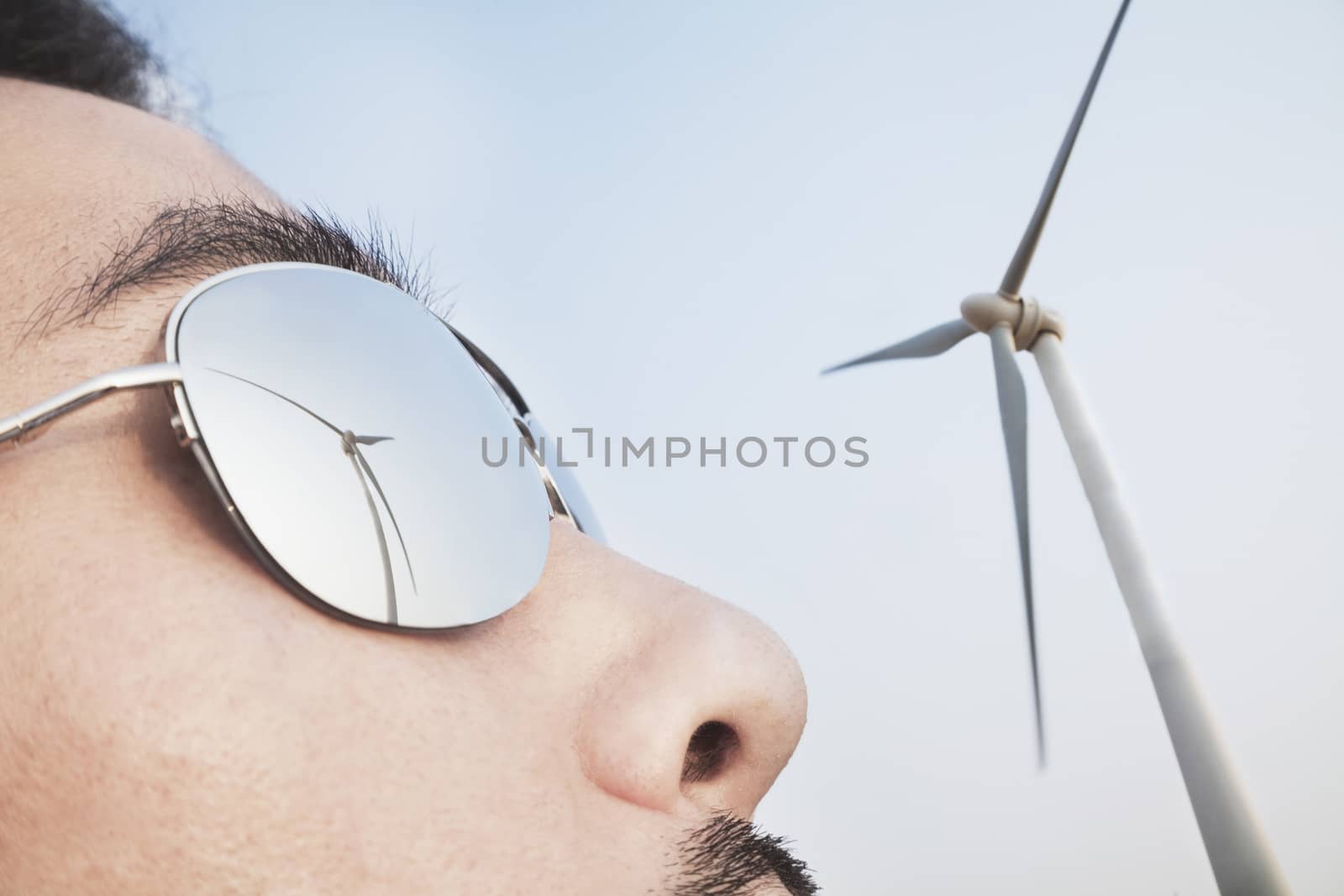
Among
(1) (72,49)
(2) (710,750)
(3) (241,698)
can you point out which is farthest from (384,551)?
(1) (72,49)

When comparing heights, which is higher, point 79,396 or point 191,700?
point 79,396

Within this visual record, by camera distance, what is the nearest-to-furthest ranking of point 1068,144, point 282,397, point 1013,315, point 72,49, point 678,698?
point 282,397 → point 678,698 → point 72,49 → point 1068,144 → point 1013,315

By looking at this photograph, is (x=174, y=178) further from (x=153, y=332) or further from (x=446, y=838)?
(x=446, y=838)

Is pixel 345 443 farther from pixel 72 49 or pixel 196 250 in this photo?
pixel 72 49

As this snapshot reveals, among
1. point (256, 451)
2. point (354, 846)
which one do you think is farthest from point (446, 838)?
point (256, 451)

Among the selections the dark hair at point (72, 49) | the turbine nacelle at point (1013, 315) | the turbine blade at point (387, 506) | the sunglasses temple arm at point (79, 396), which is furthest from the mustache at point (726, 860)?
the turbine nacelle at point (1013, 315)

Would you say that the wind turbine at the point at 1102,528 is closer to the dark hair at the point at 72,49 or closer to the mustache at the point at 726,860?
the mustache at the point at 726,860
